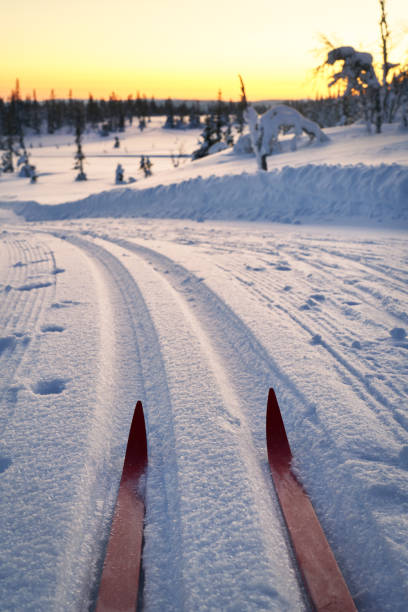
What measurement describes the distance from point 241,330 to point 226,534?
1.82 metres

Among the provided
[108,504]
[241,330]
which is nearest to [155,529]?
[108,504]

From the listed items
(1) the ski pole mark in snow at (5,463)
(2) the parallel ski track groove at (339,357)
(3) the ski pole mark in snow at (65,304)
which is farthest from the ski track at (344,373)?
(1) the ski pole mark in snow at (5,463)

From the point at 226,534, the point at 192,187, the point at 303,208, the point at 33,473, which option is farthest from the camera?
the point at 192,187

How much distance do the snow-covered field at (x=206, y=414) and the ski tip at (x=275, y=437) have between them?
0.23 feet

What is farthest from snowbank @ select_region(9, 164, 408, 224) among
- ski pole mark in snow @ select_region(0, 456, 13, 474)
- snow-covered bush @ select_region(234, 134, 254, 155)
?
snow-covered bush @ select_region(234, 134, 254, 155)

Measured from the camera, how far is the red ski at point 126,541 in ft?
4.03

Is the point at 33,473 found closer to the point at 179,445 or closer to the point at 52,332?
the point at 179,445

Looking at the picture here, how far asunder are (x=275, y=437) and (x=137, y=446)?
2.43 feet

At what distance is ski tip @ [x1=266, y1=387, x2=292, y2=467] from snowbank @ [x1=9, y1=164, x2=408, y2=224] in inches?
234

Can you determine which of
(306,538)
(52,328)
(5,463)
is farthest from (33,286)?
(306,538)

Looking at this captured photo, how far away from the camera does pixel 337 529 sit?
1463mm

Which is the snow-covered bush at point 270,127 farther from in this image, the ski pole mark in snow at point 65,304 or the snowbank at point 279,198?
the ski pole mark in snow at point 65,304

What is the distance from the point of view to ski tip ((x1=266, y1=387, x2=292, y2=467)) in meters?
1.80

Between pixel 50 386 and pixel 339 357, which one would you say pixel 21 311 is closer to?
pixel 50 386
